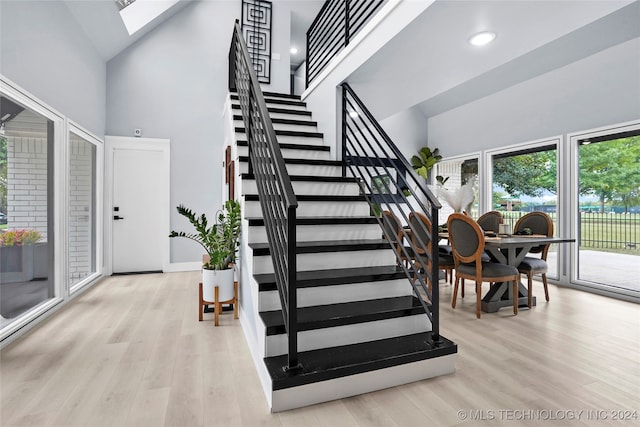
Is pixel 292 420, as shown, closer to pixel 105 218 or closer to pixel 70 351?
pixel 70 351

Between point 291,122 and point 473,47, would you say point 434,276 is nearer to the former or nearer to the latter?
point 473,47

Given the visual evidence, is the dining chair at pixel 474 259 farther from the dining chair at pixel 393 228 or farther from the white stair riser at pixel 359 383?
the white stair riser at pixel 359 383

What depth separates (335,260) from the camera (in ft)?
8.37

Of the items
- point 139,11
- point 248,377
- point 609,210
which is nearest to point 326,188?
point 248,377

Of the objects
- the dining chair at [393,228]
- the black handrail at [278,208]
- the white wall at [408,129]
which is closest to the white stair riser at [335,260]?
the dining chair at [393,228]

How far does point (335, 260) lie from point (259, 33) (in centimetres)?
491

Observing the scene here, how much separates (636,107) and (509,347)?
328 cm

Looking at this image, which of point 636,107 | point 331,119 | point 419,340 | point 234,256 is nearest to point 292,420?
point 419,340

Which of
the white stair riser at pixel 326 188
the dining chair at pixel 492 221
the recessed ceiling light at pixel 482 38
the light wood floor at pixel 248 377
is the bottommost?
the light wood floor at pixel 248 377

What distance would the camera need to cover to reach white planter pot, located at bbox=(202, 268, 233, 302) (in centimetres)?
289

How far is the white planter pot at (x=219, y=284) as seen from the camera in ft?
9.48

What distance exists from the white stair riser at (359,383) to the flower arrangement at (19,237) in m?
2.40

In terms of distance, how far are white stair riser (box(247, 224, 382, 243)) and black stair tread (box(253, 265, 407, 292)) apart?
14.2 inches

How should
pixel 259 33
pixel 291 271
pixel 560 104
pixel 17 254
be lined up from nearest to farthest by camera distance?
1. pixel 291 271
2. pixel 17 254
3. pixel 560 104
4. pixel 259 33
